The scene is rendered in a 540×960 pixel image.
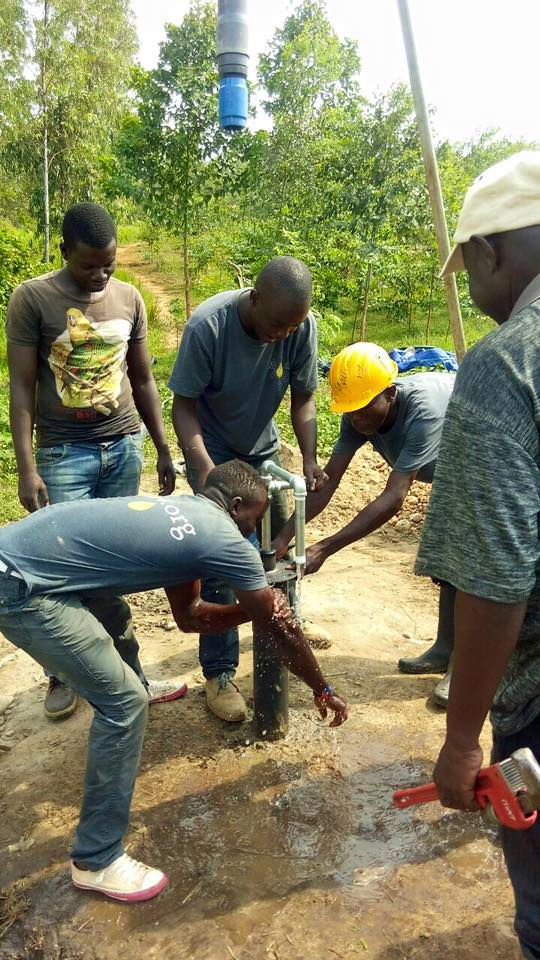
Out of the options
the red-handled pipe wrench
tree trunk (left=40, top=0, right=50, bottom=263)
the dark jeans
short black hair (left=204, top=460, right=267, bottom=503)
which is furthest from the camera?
tree trunk (left=40, top=0, right=50, bottom=263)

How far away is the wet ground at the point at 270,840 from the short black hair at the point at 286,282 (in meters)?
1.72

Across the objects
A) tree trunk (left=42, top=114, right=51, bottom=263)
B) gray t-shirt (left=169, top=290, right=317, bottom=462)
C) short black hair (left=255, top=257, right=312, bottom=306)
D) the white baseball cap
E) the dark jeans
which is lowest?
the dark jeans

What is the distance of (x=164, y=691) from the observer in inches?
124

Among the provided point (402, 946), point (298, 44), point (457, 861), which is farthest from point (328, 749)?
point (298, 44)

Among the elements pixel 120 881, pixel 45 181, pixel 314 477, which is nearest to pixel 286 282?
pixel 314 477

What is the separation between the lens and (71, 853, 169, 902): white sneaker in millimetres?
2135

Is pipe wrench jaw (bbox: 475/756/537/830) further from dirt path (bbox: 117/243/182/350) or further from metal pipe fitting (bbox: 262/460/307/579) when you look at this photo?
dirt path (bbox: 117/243/182/350)

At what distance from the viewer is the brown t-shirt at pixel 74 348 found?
2650 millimetres

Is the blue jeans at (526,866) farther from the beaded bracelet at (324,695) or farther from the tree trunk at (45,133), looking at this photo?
the tree trunk at (45,133)

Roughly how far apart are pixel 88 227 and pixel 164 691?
6.36 ft

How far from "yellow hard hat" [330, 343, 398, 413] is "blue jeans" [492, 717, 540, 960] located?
1588mm

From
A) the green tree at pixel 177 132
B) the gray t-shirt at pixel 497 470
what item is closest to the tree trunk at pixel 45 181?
the green tree at pixel 177 132

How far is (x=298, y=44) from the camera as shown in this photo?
40.5 ft

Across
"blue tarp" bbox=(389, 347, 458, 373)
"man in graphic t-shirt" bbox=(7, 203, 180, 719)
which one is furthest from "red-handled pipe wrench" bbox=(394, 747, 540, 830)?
"blue tarp" bbox=(389, 347, 458, 373)
